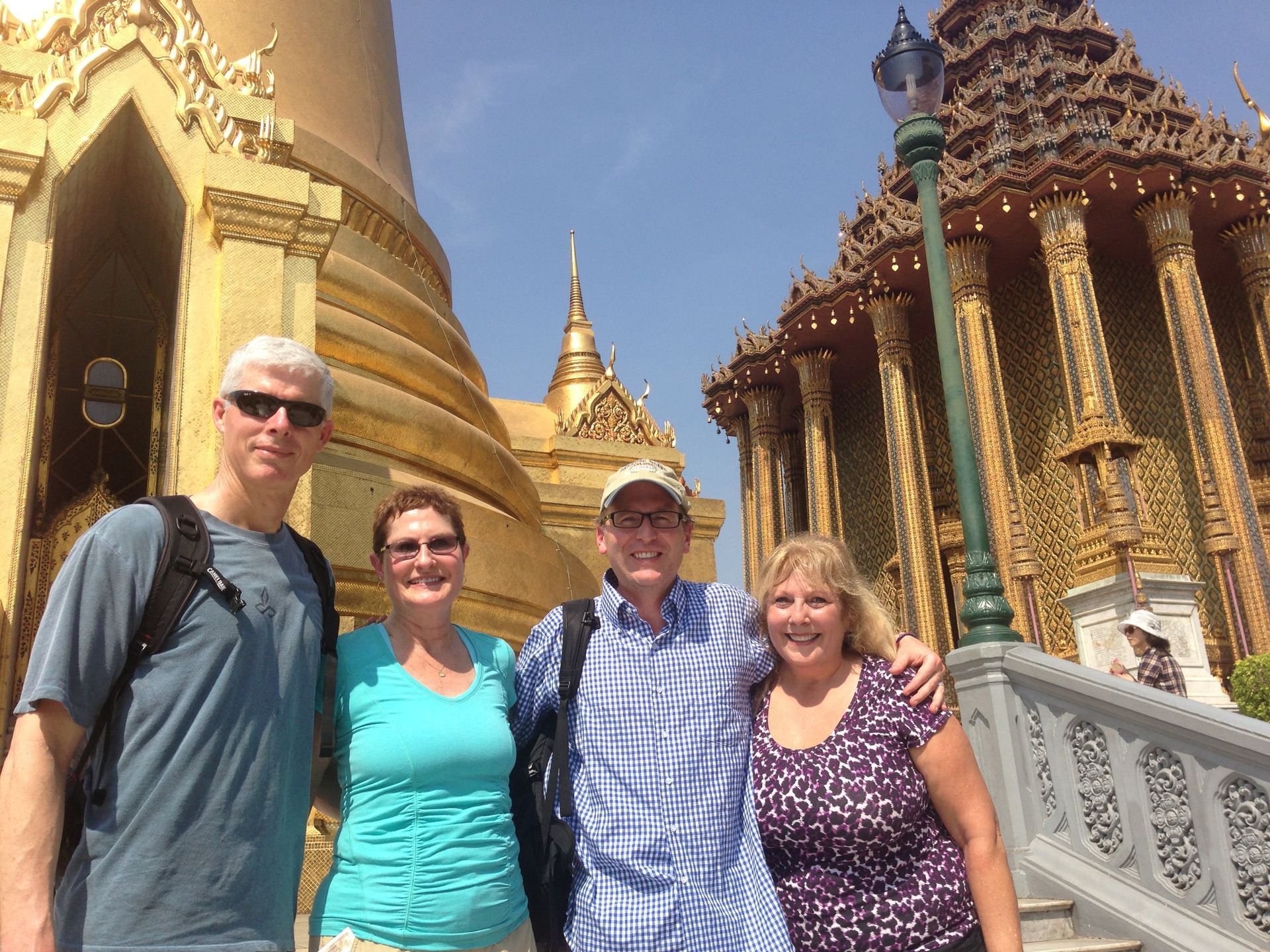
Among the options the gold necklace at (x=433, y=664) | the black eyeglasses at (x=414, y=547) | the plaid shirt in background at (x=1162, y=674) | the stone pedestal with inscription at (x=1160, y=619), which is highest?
the stone pedestal with inscription at (x=1160, y=619)

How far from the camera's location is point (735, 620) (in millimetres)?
2248

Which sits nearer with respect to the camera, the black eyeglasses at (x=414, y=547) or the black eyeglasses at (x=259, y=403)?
the black eyeglasses at (x=259, y=403)

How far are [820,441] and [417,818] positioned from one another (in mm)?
18641

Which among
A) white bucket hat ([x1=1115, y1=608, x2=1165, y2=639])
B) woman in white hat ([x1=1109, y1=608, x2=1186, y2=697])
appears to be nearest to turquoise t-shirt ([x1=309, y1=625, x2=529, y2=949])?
woman in white hat ([x1=1109, y1=608, x2=1186, y2=697])

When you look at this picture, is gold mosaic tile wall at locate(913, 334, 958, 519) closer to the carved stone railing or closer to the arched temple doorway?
the carved stone railing

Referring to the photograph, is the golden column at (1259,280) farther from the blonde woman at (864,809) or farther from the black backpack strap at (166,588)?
the black backpack strap at (166,588)

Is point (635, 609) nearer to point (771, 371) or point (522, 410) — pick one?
point (522, 410)

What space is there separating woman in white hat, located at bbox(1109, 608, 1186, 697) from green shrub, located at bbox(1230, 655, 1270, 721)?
5124 millimetres

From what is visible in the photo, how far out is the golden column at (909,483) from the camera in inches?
650

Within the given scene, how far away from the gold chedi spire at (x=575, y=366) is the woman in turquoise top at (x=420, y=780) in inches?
463

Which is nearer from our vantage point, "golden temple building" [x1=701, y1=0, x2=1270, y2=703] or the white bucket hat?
the white bucket hat

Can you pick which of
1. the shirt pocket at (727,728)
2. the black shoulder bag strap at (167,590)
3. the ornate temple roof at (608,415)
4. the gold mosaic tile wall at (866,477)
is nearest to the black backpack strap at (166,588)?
the black shoulder bag strap at (167,590)

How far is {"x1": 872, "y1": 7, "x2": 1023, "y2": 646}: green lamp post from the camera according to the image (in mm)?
5012

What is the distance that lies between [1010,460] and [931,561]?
2.15 meters
